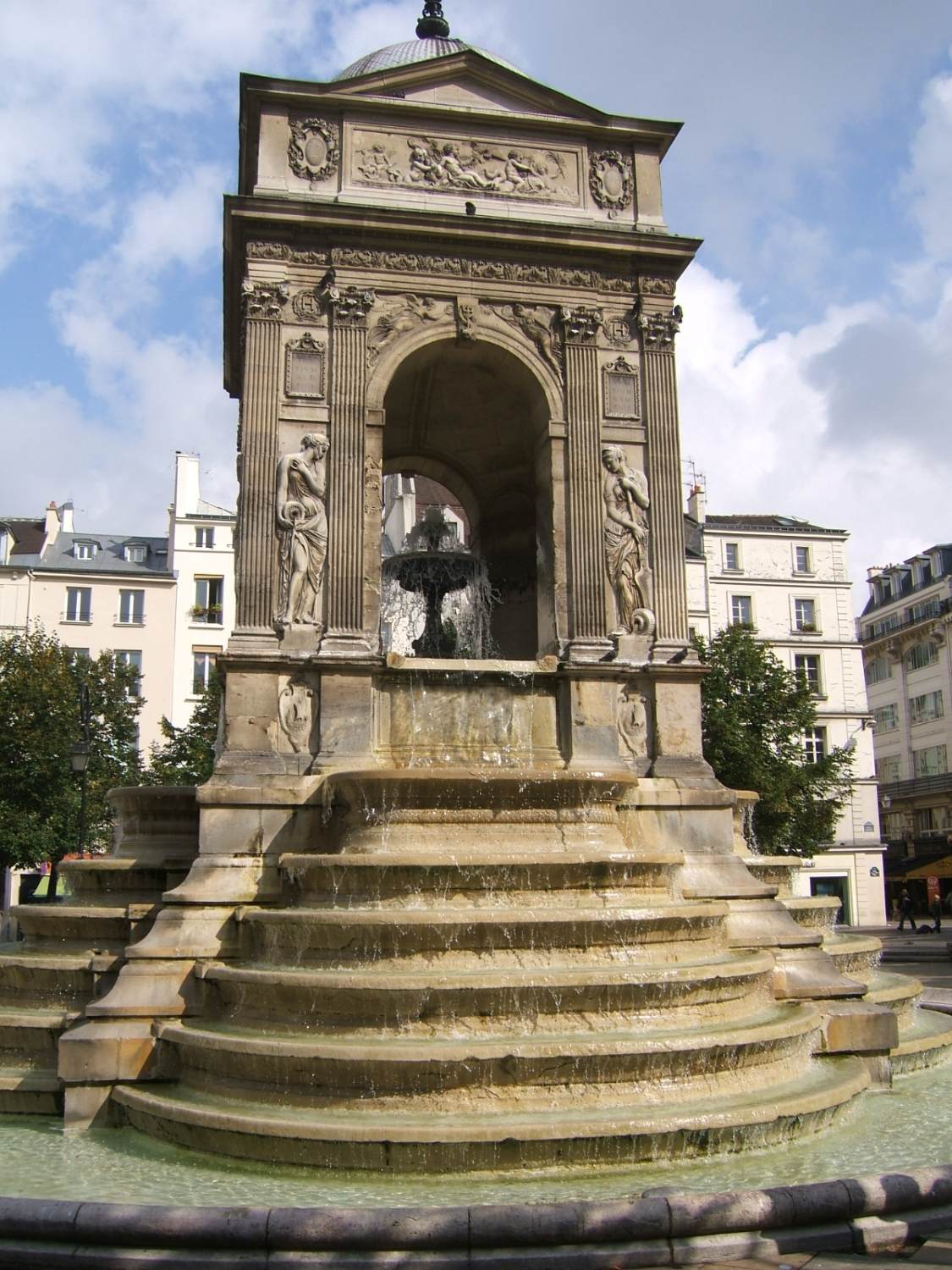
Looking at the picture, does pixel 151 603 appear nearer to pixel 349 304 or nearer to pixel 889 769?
pixel 349 304

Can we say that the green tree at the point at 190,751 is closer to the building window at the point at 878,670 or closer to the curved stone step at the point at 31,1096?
the curved stone step at the point at 31,1096

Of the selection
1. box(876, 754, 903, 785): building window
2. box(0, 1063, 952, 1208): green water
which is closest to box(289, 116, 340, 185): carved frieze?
box(0, 1063, 952, 1208): green water

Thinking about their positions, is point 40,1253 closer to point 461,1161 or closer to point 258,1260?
point 258,1260

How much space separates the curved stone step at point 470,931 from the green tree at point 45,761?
84.3 ft

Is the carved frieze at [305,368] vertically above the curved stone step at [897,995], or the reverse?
the carved frieze at [305,368]

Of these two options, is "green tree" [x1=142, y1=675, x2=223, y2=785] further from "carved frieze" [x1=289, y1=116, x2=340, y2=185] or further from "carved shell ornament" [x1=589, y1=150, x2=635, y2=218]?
"carved shell ornament" [x1=589, y1=150, x2=635, y2=218]

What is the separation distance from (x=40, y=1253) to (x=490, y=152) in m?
14.2

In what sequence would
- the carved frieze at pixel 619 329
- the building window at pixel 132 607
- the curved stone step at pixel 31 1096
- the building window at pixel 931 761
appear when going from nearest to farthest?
the curved stone step at pixel 31 1096 < the carved frieze at pixel 619 329 < the building window at pixel 132 607 < the building window at pixel 931 761

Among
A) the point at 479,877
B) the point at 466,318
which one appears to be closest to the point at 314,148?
the point at 466,318

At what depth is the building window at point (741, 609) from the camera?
52156 mm

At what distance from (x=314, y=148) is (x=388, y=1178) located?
12746 mm

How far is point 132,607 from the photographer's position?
5300 cm

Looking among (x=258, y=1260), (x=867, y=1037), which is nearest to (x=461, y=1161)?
(x=258, y=1260)

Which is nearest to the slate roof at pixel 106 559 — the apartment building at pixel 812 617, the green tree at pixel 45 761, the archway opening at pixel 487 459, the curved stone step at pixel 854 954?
the green tree at pixel 45 761
